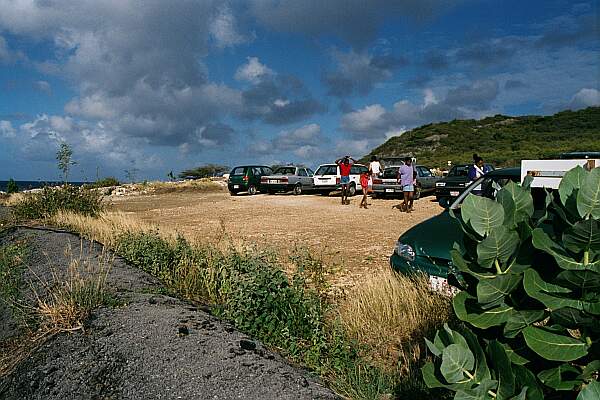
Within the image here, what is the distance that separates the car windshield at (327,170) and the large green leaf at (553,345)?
25354 mm

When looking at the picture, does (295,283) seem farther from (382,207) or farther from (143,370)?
(382,207)

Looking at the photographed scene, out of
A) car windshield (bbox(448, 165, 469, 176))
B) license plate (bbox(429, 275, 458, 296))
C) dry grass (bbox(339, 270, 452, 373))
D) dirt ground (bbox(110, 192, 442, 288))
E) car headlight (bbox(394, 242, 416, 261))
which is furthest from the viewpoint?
car windshield (bbox(448, 165, 469, 176))

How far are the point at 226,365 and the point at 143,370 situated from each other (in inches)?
25.4

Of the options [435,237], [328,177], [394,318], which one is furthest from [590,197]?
[328,177]

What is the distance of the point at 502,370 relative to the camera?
1.77 metres

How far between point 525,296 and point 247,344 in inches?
113

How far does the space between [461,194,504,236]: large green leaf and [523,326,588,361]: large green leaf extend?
402 mm

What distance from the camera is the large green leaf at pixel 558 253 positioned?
1679mm

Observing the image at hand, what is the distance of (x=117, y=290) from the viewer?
→ 5.91 m

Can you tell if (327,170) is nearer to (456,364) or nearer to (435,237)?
(435,237)

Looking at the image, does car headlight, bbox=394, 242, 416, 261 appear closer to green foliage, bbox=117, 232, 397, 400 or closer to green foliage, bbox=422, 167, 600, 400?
green foliage, bbox=117, 232, 397, 400

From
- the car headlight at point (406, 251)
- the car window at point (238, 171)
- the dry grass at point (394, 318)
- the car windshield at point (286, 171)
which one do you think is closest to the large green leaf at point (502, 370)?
the dry grass at point (394, 318)

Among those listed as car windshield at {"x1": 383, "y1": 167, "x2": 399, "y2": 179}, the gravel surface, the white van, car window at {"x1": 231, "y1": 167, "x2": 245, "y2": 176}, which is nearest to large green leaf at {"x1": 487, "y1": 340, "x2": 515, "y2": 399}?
the gravel surface

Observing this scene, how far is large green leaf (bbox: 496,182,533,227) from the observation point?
1.88 metres
